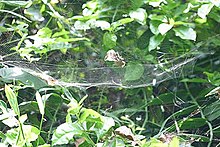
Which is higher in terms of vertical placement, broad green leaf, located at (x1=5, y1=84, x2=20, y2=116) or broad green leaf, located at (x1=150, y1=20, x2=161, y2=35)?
broad green leaf, located at (x1=5, y1=84, x2=20, y2=116)

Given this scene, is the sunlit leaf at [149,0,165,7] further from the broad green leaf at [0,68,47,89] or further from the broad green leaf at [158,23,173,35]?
the broad green leaf at [0,68,47,89]

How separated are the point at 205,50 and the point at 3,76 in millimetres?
528

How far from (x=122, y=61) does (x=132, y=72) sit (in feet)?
0.13

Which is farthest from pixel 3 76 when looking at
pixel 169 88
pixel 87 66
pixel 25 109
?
pixel 169 88

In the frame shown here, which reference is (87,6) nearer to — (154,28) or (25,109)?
(154,28)

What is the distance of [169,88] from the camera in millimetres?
1129

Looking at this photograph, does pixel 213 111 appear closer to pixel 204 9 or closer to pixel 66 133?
pixel 204 9

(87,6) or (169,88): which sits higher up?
(87,6)

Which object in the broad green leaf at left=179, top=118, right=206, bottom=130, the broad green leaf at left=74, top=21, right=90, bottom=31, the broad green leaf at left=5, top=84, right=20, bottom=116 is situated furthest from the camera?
the broad green leaf at left=74, top=21, right=90, bottom=31

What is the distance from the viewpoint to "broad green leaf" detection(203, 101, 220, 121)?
91 cm

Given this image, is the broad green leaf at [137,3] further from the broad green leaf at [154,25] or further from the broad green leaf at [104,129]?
the broad green leaf at [104,129]

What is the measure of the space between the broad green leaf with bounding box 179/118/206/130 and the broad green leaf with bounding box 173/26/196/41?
18cm

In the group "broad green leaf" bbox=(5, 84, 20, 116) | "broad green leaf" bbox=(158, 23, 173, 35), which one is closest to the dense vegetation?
"broad green leaf" bbox=(158, 23, 173, 35)

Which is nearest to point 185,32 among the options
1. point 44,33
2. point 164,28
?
point 164,28
